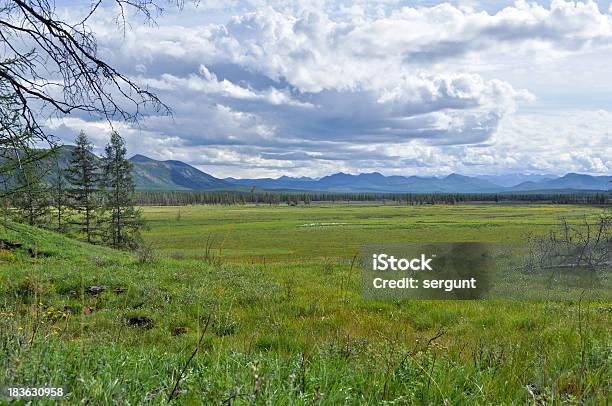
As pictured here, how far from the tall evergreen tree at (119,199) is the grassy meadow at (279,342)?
31.9 metres

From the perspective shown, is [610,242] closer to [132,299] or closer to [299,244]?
[132,299]

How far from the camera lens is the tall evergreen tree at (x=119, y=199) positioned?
153ft

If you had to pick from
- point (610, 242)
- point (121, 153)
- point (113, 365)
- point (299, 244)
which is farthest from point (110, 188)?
point (113, 365)

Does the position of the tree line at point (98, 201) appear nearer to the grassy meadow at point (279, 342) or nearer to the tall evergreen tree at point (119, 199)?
the tall evergreen tree at point (119, 199)

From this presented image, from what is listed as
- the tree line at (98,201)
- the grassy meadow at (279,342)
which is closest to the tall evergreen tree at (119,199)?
the tree line at (98,201)

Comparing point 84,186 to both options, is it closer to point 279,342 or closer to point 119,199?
point 119,199

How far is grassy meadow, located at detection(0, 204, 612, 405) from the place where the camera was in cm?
336

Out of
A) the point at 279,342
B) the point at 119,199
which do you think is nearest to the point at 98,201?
the point at 119,199

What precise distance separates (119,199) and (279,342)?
46456 mm

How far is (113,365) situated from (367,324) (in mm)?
4576

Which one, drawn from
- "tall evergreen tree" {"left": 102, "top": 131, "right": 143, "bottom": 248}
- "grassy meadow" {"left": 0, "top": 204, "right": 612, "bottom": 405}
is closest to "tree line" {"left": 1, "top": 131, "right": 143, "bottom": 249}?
"tall evergreen tree" {"left": 102, "top": 131, "right": 143, "bottom": 248}

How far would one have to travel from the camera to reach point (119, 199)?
1896 inches

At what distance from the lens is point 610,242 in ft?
50.9

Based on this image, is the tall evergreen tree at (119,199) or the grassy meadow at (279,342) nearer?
the grassy meadow at (279,342)
